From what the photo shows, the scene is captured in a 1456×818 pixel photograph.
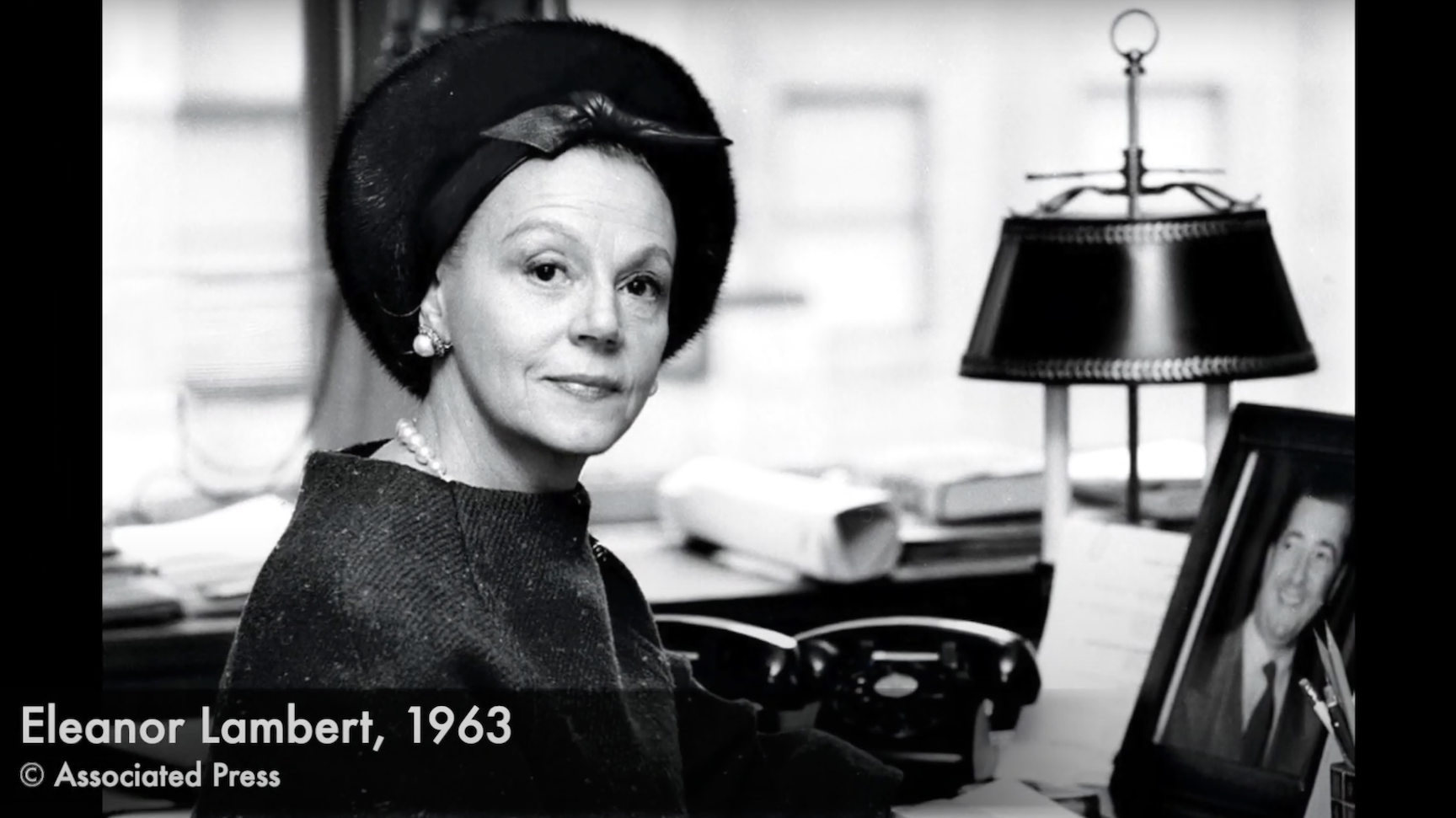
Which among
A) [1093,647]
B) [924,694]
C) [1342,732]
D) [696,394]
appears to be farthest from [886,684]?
[696,394]

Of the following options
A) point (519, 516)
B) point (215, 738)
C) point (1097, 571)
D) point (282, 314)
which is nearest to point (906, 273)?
point (1097, 571)

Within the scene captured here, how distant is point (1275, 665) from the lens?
1527 millimetres

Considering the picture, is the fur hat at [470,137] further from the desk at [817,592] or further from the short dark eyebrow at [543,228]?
the desk at [817,592]

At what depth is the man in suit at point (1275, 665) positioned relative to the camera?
1.50 m

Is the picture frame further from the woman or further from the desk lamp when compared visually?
the woman

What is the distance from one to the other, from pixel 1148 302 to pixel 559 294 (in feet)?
2.99

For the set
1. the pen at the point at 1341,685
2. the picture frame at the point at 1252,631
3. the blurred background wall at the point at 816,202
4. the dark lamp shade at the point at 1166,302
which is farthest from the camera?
the blurred background wall at the point at 816,202

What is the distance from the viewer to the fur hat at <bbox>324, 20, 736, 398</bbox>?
42.6 inches

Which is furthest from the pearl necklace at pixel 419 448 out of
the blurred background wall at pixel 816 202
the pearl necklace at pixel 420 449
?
the blurred background wall at pixel 816 202

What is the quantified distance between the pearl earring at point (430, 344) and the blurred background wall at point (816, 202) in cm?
89

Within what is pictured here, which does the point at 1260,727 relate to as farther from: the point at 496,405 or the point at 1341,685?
the point at 496,405

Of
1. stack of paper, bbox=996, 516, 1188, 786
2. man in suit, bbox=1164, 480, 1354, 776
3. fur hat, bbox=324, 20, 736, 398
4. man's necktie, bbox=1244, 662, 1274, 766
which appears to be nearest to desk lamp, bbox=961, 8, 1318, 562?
stack of paper, bbox=996, 516, 1188, 786
